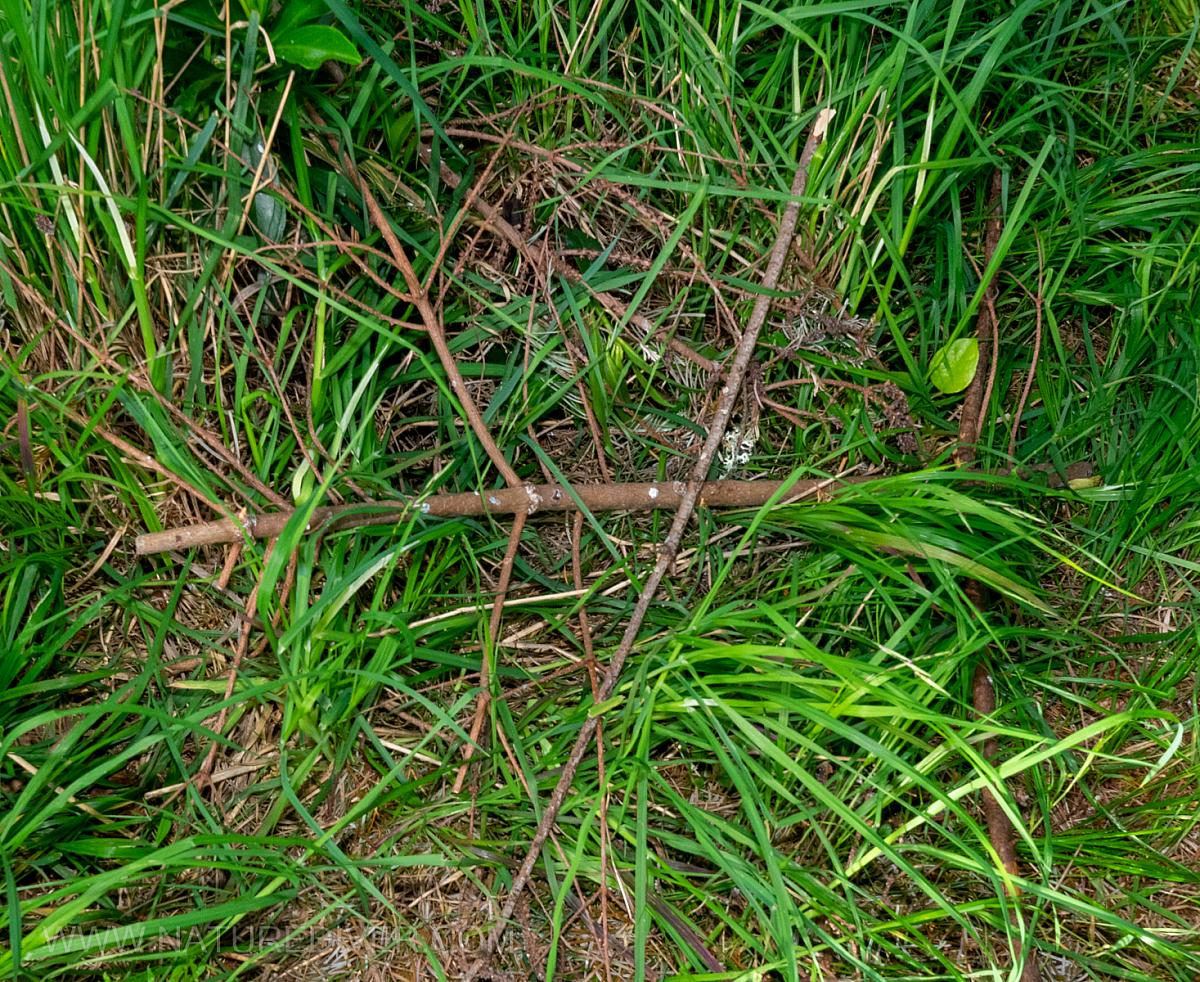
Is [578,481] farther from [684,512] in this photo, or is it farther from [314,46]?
[314,46]

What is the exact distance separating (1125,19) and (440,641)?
191cm

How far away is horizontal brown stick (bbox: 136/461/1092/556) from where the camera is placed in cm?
148

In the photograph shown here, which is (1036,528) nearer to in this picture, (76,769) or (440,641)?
(440,641)

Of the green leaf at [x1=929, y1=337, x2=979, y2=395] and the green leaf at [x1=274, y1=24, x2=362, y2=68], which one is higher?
the green leaf at [x1=274, y1=24, x2=362, y2=68]

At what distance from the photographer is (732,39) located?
1.60 meters

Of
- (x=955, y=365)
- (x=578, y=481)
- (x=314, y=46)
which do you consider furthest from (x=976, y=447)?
(x=314, y=46)

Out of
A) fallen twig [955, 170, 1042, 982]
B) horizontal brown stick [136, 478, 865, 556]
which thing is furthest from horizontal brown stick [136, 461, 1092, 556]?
fallen twig [955, 170, 1042, 982]

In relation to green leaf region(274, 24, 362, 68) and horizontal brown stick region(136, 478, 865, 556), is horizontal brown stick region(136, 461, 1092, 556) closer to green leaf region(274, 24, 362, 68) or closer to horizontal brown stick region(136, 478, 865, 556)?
horizontal brown stick region(136, 478, 865, 556)

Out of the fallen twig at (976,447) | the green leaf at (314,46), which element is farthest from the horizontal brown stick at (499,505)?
the green leaf at (314,46)

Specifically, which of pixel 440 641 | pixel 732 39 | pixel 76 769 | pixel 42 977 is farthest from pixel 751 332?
pixel 42 977

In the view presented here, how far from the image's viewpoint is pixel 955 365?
1.64m

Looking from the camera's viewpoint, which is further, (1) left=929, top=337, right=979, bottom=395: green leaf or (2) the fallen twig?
(1) left=929, top=337, right=979, bottom=395: green leaf

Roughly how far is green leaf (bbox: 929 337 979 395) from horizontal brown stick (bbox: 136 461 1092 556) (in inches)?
Answer: 8.2

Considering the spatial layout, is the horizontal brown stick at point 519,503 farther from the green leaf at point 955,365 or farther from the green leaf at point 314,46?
the green leaf at point 314,46
